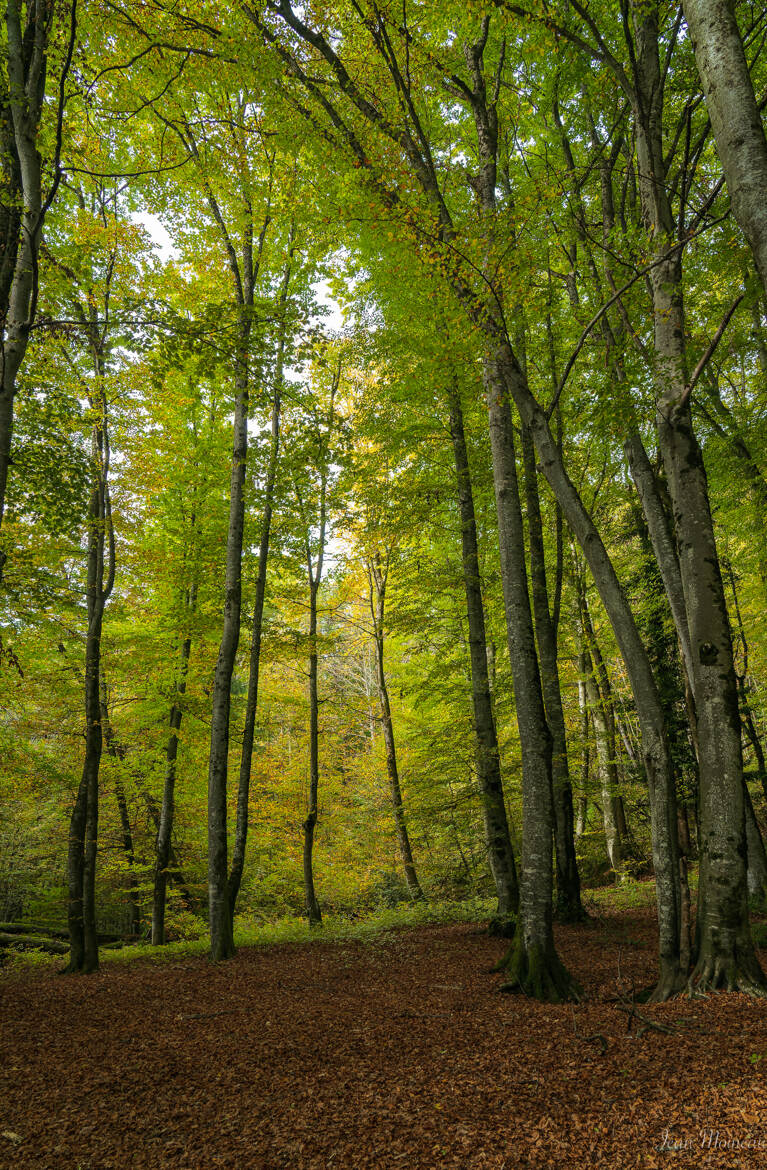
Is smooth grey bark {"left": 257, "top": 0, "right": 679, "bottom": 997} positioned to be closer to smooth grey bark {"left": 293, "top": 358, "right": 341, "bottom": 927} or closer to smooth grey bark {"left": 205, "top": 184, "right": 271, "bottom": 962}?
smooth grey bark {"left": 205, "top": 184, "right": 271, "bottom": 962}

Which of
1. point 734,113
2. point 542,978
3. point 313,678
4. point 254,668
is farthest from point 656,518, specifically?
point 313,678

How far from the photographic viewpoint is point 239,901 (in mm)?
15508

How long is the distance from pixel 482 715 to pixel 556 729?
1.46 metres

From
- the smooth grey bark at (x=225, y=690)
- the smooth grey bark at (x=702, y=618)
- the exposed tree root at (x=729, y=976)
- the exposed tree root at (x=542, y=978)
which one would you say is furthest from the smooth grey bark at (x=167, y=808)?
the exposed tree root at (x=729, y=976)

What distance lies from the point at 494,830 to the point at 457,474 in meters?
6.11

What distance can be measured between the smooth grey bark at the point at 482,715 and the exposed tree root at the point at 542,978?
294 centimetres

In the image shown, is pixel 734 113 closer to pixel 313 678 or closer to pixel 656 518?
pixel 656 518

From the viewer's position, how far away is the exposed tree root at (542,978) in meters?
5.34

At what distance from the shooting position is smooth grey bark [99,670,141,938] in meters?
11.9

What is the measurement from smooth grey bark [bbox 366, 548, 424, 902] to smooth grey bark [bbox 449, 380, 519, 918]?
2.97 m

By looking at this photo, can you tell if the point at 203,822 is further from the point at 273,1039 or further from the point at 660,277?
the point at 660,277

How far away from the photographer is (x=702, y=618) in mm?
5207

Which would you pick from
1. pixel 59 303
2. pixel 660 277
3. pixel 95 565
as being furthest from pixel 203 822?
pixel 660 277

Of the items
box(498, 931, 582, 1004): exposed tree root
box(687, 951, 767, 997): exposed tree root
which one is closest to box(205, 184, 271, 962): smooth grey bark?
box(498, 931, 582, 1004): exposed tree root
